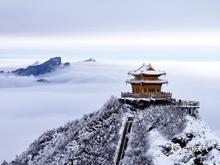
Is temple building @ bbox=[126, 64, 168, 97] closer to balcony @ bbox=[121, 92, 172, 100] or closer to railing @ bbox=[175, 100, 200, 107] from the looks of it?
balcony @ bbox=[121, 92, 172, 100]

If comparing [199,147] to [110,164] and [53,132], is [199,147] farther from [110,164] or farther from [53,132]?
[53,132]

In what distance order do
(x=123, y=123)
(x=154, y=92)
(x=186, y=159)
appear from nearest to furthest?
(x=186, y=159) → (x=123, y=123) → (x=154, y=92)

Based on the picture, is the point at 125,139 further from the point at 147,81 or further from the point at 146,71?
the point at 146,71

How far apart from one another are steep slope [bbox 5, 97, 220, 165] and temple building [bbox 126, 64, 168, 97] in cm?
502

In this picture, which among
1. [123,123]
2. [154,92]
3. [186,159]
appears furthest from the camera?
[154,92]

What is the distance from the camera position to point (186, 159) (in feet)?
309

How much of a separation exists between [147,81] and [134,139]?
A: 1501cm

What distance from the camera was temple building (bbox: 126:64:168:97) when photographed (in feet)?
360

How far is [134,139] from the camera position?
9762 cm

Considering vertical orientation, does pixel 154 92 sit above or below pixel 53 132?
above

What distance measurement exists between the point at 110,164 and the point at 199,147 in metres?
13.7

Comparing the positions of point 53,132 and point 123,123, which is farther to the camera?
point 53,132

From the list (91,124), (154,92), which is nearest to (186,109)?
(154,92)

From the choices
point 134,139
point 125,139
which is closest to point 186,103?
point 134,139
